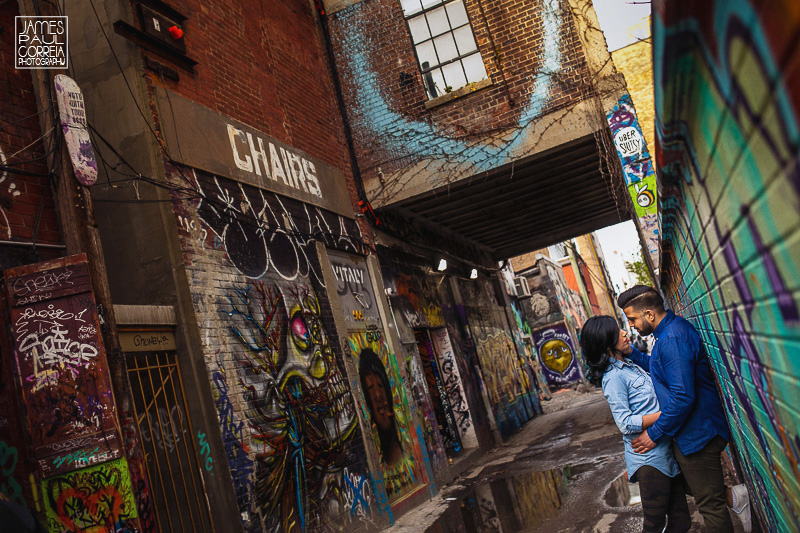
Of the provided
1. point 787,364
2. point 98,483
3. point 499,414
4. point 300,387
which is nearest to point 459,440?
point 499,414

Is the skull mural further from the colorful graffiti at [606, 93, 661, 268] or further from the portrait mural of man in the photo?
the colorful graffiti at [606, 93, 661, 268]

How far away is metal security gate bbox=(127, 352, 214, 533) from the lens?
546cm

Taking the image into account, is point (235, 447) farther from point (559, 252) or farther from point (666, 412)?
point (559, 252)

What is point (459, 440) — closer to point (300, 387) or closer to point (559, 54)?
point (300, 387)

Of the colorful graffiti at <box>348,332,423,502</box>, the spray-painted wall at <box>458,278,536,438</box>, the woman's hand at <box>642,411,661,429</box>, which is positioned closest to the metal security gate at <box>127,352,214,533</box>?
the colorful graffiti at <box>348,332,423,502</box>

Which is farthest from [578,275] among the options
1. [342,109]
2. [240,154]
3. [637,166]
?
[240,154]

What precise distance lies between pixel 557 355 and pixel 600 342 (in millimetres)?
26107

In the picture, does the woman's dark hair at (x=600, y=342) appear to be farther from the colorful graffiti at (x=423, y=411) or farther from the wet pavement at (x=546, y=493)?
the colorful graffiti at (x=423, y=411)

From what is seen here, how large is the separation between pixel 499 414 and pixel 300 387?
8.64 meters

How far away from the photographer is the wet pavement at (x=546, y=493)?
6.29 m

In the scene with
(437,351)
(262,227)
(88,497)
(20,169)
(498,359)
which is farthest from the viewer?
(498,359)

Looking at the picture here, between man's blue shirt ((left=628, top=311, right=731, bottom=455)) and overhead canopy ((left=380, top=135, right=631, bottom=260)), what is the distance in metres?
6.79

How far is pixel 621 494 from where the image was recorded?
6.80m

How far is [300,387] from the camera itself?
286 inches
